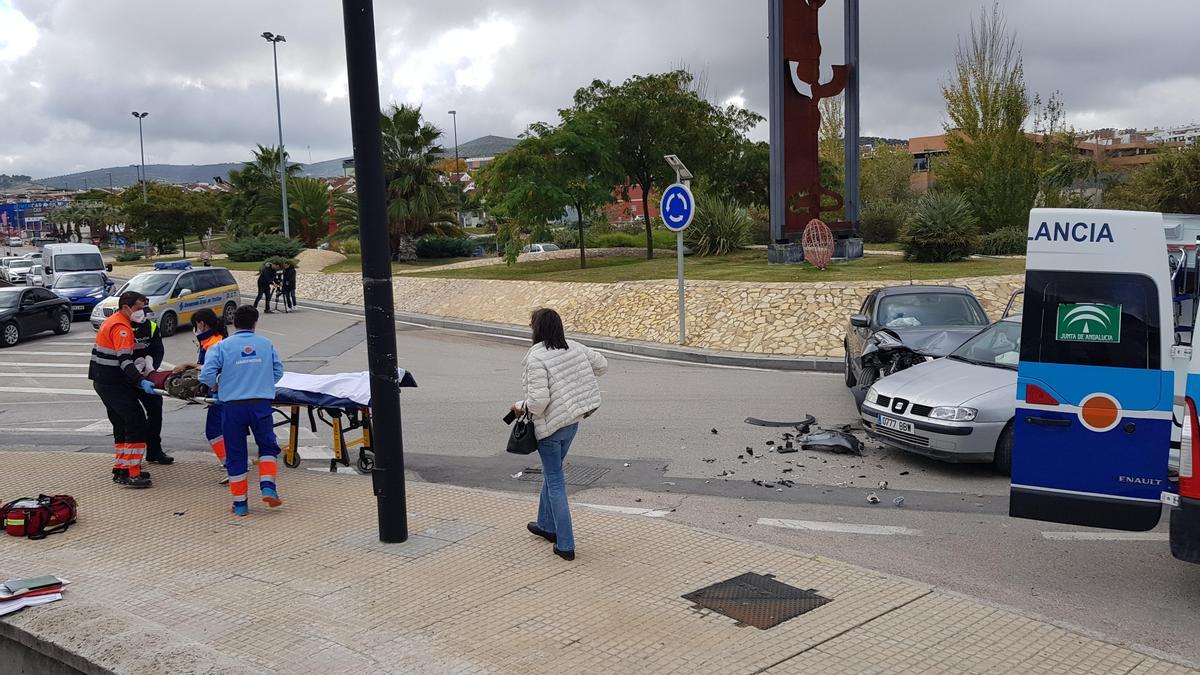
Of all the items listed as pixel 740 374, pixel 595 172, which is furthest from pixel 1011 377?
pixel 595 172

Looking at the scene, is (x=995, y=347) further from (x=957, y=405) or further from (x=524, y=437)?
(x=524, y=437)

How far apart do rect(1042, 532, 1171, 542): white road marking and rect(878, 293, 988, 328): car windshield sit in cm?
580

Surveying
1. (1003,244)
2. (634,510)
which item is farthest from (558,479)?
(1003,244)

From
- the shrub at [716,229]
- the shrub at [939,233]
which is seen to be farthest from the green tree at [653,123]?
the shrub at [939,233]

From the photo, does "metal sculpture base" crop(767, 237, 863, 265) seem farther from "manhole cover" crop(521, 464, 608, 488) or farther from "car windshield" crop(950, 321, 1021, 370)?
"manhole cover" crop(521, 464, 608, 488)

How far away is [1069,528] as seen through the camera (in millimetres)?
7332

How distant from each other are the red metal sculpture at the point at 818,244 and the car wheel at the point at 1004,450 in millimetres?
15066

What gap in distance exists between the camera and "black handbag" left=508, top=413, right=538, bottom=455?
6.29 m

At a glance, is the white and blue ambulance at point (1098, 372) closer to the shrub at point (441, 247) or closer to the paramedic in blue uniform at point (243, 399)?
the paramedic in blue uniform at point (243, 399)

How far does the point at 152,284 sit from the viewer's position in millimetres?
23891

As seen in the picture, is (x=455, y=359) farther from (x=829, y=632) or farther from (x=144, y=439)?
(x=829, y=632)

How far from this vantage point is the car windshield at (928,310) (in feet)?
42.4

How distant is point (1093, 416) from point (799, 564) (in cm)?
203

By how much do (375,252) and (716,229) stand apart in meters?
26.4
